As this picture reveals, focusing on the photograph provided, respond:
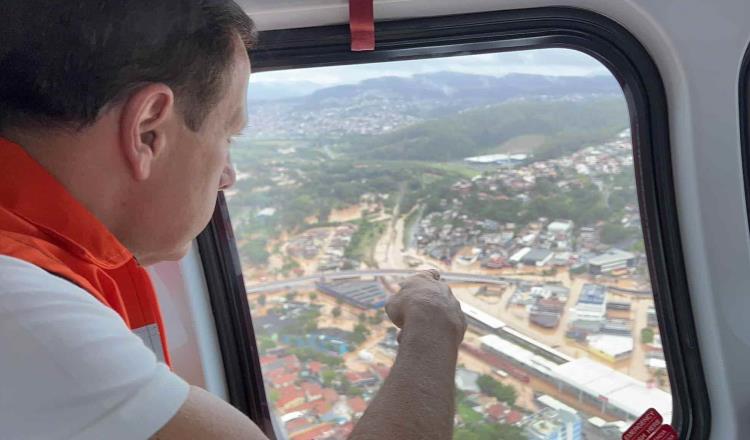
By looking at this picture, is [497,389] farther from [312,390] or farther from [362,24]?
[362,24]

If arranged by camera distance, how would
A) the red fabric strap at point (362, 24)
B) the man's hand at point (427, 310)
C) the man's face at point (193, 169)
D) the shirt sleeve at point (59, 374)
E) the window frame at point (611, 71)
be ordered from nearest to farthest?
the shirt sleeve at point (59, 374)
the man's face at point (193, 169)
the man's hand at point (427, 310)
the red fabric strap at point (362, 24)
the window frame at point (611, 71)

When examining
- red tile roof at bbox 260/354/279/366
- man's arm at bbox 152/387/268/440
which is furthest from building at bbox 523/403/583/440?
man's arm at bbox 152/387/268/440

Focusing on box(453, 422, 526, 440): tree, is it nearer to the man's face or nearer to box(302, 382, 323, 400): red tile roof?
box(302, 382, 323, 400): red tile roof

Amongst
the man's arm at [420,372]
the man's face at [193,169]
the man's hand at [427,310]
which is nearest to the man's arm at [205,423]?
the man's arm at [420,372]

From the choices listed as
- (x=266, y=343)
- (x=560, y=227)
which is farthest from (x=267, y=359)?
(x=560, y=227)

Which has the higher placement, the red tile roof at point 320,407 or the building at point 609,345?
the building at point 609,345

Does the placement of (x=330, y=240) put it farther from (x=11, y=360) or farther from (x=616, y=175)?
(x=11, y=360)

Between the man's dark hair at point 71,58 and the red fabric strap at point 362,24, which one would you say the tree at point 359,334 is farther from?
the man's dark hair at point 71,58
